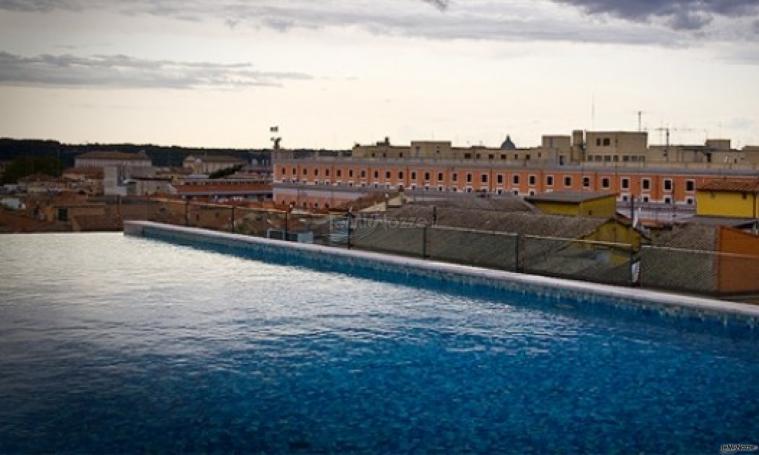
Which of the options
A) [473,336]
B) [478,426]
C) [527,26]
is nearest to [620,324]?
[473,336]

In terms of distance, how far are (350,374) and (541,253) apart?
557 cm

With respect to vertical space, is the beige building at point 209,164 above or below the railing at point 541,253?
above

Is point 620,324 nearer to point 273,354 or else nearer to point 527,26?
point 273,354

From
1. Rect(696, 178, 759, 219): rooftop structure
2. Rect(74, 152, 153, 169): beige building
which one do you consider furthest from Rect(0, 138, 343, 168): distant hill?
Rect(696, 178, 759, 219): rooftop structure

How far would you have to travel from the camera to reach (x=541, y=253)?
1249 cm

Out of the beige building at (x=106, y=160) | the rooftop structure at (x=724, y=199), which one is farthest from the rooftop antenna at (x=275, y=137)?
the beige building at (x=106, y=160)

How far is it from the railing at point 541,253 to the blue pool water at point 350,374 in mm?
1282

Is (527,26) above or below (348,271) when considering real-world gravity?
above

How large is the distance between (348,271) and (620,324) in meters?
5.15

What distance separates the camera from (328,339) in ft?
29.4

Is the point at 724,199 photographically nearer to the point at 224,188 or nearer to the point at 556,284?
the point at 556,284

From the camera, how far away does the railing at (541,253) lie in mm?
10742

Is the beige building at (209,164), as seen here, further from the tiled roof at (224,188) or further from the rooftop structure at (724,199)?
the rooftop structure at (724,199)

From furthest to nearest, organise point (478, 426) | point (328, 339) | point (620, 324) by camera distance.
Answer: point (620, 324) → point (328, 339) → point (478, 426)
